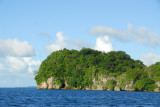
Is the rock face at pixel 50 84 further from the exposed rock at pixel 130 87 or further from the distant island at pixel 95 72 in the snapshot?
the exposed rock at pixel 130 87

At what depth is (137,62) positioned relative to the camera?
547 ft

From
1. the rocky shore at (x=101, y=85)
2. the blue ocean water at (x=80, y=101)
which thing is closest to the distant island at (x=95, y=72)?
the rocky shore at (x=101, y=85)

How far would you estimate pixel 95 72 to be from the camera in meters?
154

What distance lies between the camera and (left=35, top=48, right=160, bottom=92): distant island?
135625mm

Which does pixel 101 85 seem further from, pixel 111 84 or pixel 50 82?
pixel 50 82

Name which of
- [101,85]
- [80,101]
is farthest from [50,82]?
[80,101]

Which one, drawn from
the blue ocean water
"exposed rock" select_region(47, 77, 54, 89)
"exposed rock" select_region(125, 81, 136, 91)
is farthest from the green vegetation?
the blue ocean water

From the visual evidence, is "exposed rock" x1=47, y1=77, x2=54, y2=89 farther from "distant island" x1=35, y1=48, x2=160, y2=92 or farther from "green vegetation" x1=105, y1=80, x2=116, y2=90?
"green vegetation" x1=105, y1=80, x2=116, y2=90

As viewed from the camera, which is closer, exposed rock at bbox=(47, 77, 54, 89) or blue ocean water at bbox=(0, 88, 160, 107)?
blue ocean water at bbox=(0, 88, 160, 107)

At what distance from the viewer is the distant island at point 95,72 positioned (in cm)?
13562

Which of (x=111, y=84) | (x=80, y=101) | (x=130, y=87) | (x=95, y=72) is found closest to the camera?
(x=80, y=101)

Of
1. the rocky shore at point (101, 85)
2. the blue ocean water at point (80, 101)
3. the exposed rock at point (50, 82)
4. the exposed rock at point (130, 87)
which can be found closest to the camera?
the blue ocean water at point (80, 101)

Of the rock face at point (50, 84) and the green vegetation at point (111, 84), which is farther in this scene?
the rock face at point (50, 84)

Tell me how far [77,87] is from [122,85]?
30271 mm
